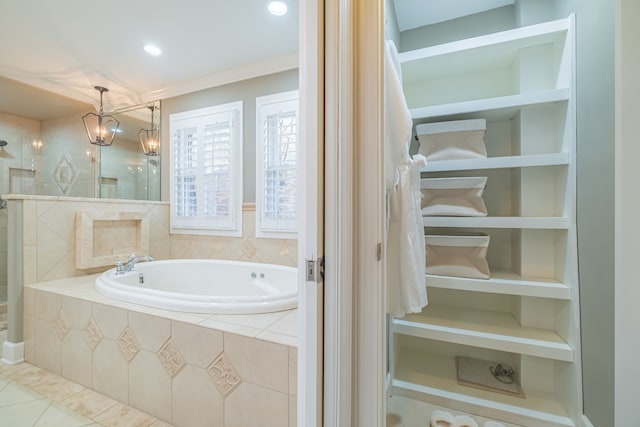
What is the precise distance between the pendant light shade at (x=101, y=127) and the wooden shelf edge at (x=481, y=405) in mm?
3970

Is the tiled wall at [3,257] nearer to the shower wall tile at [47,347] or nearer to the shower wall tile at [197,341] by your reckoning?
the shower wall tile at [47,347]

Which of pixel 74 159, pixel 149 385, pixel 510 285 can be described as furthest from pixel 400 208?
pixel 74 159

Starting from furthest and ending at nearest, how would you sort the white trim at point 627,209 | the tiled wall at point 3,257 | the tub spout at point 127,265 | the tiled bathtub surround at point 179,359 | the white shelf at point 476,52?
the tiled wall at point 3,257 → the tub spout at point 127,265 → the white shelf at point 476,52 → the tiled bathtub surround at point 179,359 → the white trim at point 627,209

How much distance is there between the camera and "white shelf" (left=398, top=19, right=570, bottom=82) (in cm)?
148

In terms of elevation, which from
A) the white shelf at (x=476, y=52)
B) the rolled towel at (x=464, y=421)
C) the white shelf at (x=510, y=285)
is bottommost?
the rolled towel at (x=464, y=421)

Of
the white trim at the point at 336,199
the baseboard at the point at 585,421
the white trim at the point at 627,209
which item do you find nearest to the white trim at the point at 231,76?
the white trim at the point at 336,199

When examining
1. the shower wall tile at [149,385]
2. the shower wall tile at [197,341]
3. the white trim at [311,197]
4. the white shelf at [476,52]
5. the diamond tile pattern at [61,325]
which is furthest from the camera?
the diamond tile pattern at [61,325]

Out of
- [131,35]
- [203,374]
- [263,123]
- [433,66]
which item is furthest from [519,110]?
[131,35]

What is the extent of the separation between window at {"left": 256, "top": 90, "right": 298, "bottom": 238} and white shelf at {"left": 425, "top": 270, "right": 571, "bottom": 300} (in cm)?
132

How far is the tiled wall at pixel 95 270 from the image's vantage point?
208 cm

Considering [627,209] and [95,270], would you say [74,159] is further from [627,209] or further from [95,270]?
[627,209]

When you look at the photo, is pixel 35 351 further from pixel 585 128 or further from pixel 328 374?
pixel 585 128

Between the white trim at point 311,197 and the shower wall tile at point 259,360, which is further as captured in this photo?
the shower wall tile at point 259,360

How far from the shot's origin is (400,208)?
1.18 metres
